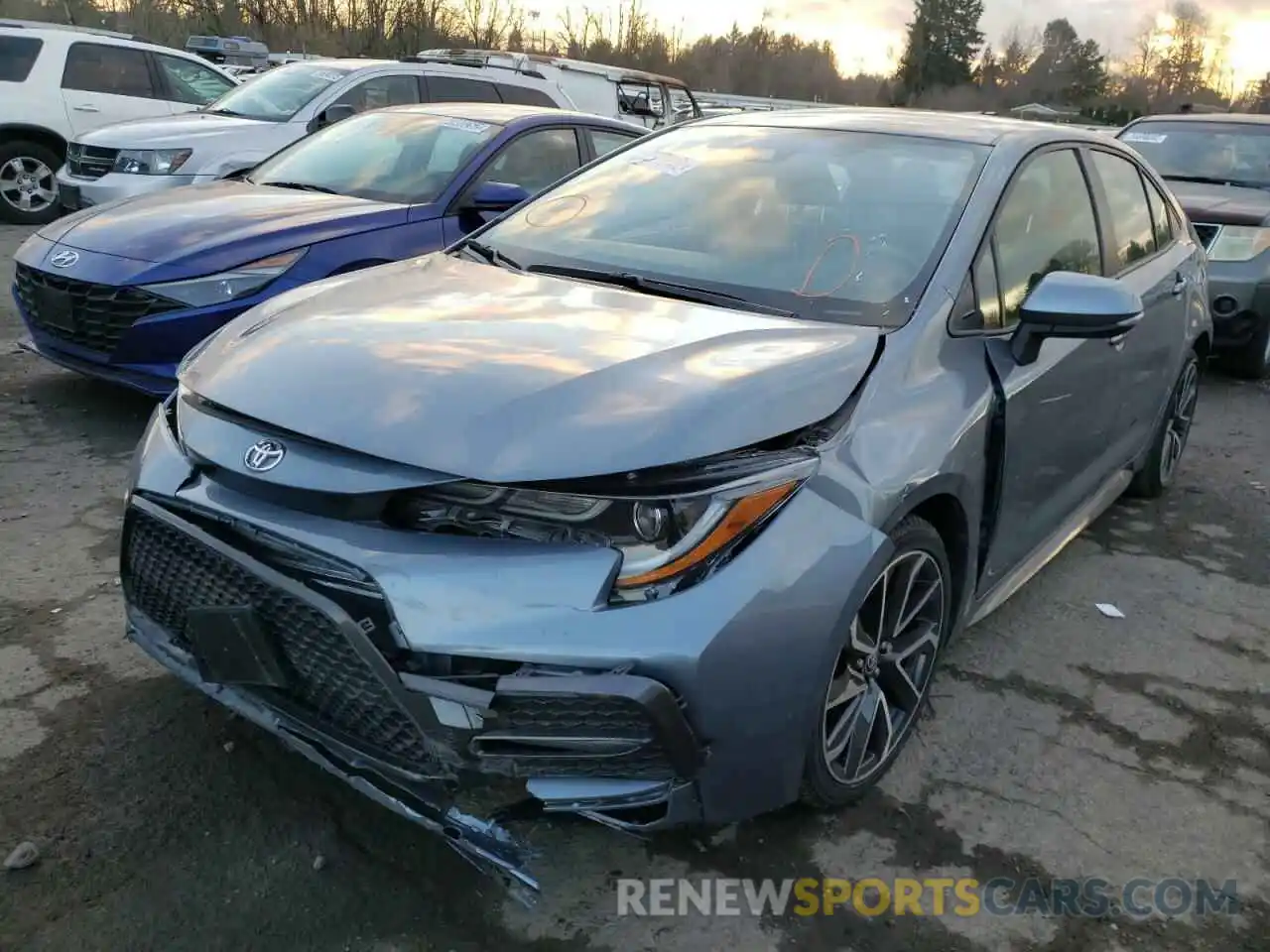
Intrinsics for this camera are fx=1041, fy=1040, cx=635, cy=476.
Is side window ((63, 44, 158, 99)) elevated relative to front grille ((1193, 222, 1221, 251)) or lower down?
elevated

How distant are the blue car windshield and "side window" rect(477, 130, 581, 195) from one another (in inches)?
128

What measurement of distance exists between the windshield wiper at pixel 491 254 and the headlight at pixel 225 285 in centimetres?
157

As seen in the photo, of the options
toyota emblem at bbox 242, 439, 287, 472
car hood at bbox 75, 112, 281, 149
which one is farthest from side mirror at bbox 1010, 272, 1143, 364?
car hood at bbox 75, 112, 281, 149

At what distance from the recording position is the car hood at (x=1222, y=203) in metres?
7.13

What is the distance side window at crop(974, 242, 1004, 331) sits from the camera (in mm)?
2908

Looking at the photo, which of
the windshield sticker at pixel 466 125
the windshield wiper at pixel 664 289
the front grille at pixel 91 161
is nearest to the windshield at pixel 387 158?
the windshield sticker at pixel 466 125

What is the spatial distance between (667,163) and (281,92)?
624 centimetres

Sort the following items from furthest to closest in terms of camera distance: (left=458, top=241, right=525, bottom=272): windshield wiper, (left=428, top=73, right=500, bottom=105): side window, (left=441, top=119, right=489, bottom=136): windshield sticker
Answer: (left=428, top=73, right=500, bottom=105): side window, (left=441, top=119, right=489, bottom=136): windshield sticker, (left=458, top=241, right=525, bottom=272): windshield wiper

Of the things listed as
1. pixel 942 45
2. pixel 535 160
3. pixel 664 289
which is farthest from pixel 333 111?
pixel 942 45

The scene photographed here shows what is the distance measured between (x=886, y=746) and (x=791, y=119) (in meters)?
2.19

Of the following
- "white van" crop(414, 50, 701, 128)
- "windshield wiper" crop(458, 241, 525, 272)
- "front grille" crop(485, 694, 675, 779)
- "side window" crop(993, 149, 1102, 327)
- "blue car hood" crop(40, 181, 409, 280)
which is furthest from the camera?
"white van" crop(414, 50, 701, 128)

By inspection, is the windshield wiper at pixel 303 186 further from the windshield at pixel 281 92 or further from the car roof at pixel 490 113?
the windshield at pixel 281 92

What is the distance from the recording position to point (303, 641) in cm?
213

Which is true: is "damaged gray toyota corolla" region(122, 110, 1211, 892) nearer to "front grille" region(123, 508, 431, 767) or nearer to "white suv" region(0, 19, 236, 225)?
"front grille" region(123, 508, 431, 767)
